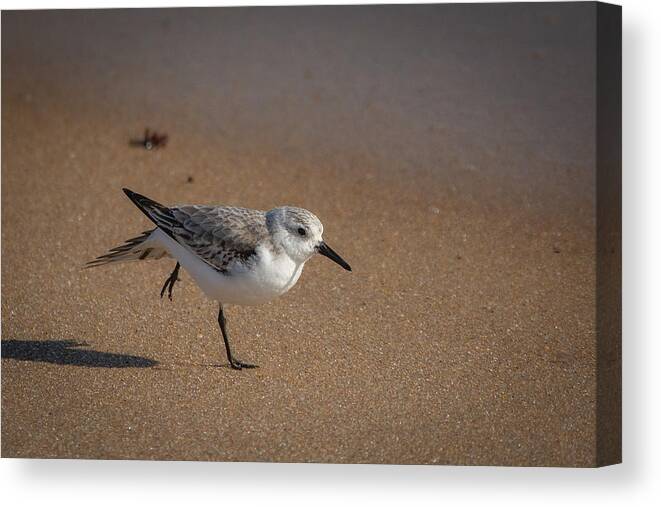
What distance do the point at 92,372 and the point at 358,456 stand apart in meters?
1.46

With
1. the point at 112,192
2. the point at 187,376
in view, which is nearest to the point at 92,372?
the point at 187,376

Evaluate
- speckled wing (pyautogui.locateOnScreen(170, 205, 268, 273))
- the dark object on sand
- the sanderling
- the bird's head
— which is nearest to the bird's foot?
the sanderling

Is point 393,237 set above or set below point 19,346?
above

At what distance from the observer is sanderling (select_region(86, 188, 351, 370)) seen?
481 cm

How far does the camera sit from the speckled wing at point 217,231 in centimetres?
485

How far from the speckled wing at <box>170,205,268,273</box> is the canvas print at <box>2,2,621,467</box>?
0.04ft

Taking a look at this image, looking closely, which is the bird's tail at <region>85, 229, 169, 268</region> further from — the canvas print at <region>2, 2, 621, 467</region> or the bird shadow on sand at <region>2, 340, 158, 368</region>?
the bird shadow on sand at <region>2, 340, 158, 368</region>

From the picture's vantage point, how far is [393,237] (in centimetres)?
629

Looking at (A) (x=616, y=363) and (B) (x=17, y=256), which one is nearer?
(A) (x=616, y=363)

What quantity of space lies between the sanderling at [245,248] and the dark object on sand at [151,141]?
2186 mm

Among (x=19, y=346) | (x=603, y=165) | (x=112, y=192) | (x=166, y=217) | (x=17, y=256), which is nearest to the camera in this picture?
(x=603, y=165)

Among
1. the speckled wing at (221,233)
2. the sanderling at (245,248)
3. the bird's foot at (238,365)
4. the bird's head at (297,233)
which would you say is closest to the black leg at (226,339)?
the bird's foot at (238,365)

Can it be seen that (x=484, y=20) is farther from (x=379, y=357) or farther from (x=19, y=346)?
(x=19, y=346)

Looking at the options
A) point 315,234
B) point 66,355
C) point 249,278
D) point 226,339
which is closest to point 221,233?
point 249,278
